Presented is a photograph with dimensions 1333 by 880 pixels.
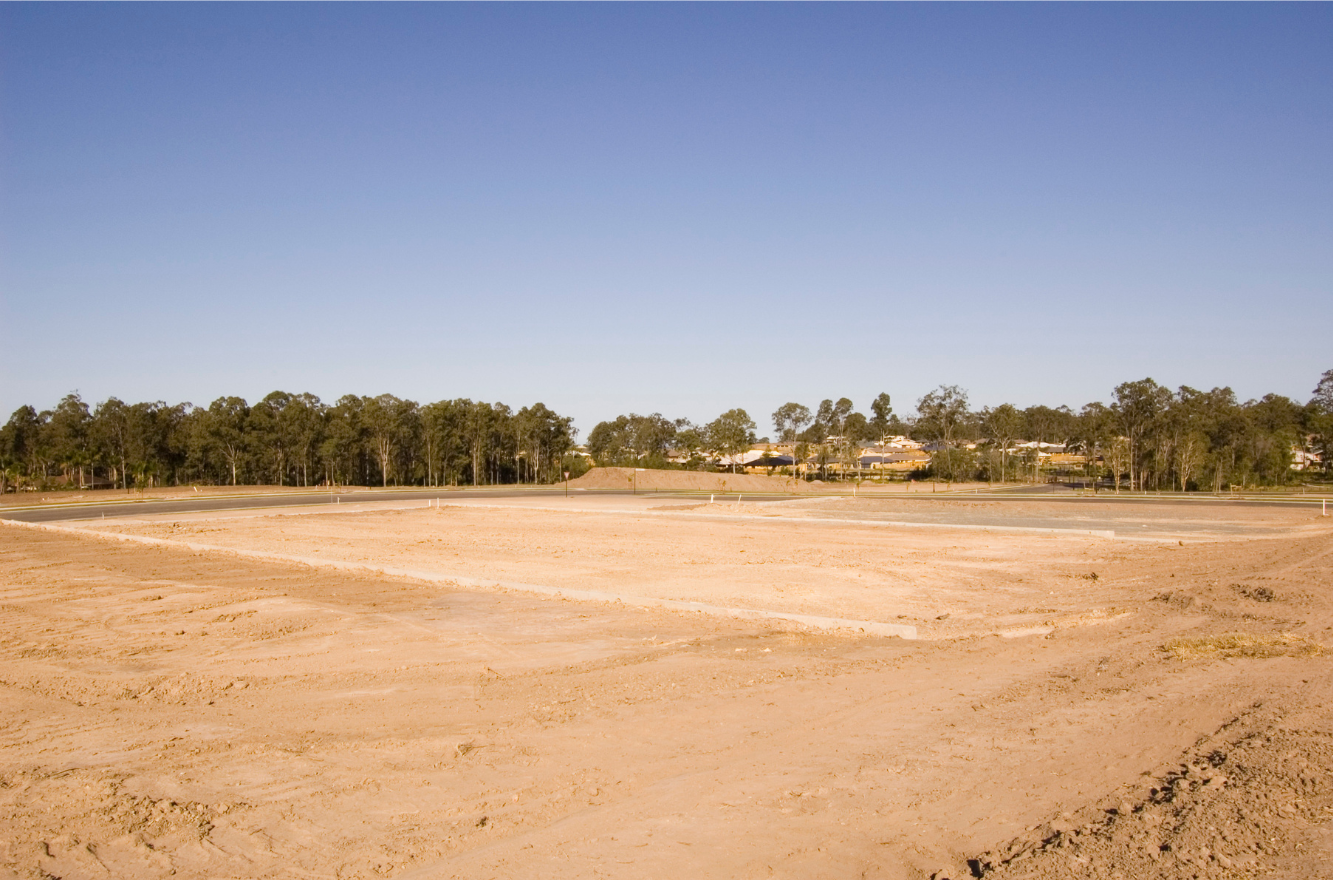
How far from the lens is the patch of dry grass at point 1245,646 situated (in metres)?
10.3

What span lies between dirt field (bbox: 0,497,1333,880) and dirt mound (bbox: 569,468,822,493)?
57.1m

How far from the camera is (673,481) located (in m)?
80.1

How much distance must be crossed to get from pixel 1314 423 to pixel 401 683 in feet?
319

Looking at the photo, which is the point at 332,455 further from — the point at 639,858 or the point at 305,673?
the point at 639,858

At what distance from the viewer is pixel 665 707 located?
836 cm

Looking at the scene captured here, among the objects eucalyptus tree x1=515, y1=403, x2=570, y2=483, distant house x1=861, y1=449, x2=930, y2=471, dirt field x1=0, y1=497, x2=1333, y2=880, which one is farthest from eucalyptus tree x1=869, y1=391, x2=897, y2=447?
dirt field x1=0, y1=497, x2=1333, y2=880

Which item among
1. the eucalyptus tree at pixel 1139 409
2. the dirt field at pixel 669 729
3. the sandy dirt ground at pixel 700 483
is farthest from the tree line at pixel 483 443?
the dirt field at pixel 669 729

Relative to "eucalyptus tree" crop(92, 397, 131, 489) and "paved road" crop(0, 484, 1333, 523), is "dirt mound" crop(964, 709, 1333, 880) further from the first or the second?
"eucalyptus tree" crop(92, 397, 131, 489)

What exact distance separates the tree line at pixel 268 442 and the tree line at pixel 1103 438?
59.5 ft

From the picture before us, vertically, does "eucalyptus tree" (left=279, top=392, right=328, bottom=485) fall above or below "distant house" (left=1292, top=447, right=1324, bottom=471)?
above

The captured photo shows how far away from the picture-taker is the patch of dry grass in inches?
406

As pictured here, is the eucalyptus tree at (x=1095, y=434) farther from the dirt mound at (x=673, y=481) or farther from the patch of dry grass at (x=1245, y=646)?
the patch of dry grass at (x=1245, y=646)

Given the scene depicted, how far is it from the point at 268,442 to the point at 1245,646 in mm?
83900

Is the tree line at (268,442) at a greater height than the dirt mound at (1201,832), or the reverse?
the tree line at (268,442)
